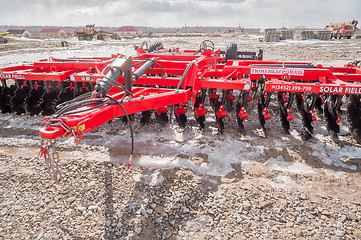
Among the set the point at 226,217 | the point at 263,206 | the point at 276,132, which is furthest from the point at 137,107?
the point at 276,132

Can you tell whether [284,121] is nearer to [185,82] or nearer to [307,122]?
[307,122]

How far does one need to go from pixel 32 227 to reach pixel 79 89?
9.59 ft

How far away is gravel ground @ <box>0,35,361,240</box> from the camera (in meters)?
2.10

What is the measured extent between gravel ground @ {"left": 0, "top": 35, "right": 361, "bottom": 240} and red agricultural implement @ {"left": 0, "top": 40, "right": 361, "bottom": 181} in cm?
34

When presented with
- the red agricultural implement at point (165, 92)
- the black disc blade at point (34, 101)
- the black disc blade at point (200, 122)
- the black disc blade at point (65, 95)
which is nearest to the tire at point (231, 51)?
the red agricultural implement at point (165, 92)

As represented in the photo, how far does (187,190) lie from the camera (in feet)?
8.43

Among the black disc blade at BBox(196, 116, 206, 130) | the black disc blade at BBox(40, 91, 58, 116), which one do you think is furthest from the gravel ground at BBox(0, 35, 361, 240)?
the black disc blade at BBox(40, 91, 58, 116)

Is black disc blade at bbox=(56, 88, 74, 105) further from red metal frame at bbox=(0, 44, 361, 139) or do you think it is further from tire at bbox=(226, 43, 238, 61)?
tire at bbox=(226, 43, 238, 61)

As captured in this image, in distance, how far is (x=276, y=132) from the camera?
3.93 meters

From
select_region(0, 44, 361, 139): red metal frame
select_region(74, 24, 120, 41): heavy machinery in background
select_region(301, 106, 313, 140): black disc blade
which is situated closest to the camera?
select_region(0, 44, 361, 139): red metal frame

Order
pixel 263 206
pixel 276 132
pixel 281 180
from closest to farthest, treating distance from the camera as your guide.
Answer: pixel 263 206, pixel 281 180, pixel 276 132

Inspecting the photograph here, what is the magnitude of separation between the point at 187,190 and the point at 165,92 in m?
1.18

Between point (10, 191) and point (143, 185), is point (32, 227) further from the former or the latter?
point (143, 185)

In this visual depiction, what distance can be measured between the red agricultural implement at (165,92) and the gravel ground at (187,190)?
34 centimetres
